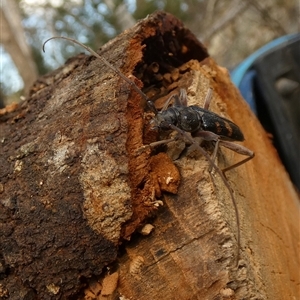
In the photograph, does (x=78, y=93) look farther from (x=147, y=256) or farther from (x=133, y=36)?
(x=147, y=256)

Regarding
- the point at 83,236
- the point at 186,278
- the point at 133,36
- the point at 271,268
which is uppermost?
the point at 133,36

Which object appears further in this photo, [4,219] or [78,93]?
[78,93]

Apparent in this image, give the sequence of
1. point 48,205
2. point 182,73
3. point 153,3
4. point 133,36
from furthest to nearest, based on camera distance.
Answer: point 153,3 → point 182,73 → point 133,36 → point 48,205

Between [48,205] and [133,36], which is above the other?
[133,36]

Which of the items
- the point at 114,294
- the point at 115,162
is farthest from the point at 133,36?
the point at 114,294

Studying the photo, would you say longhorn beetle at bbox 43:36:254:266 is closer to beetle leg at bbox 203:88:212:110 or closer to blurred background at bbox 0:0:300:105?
beetle leg at bbox 203:88:212:110

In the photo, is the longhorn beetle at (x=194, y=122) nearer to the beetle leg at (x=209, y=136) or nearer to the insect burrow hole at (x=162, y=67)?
the beetle leg at (x=209, y=136)

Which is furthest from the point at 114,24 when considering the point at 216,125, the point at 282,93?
the point at 216,125

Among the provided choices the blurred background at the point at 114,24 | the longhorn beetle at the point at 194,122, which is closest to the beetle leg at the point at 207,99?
the longhorn beetle at the point at 194,122
